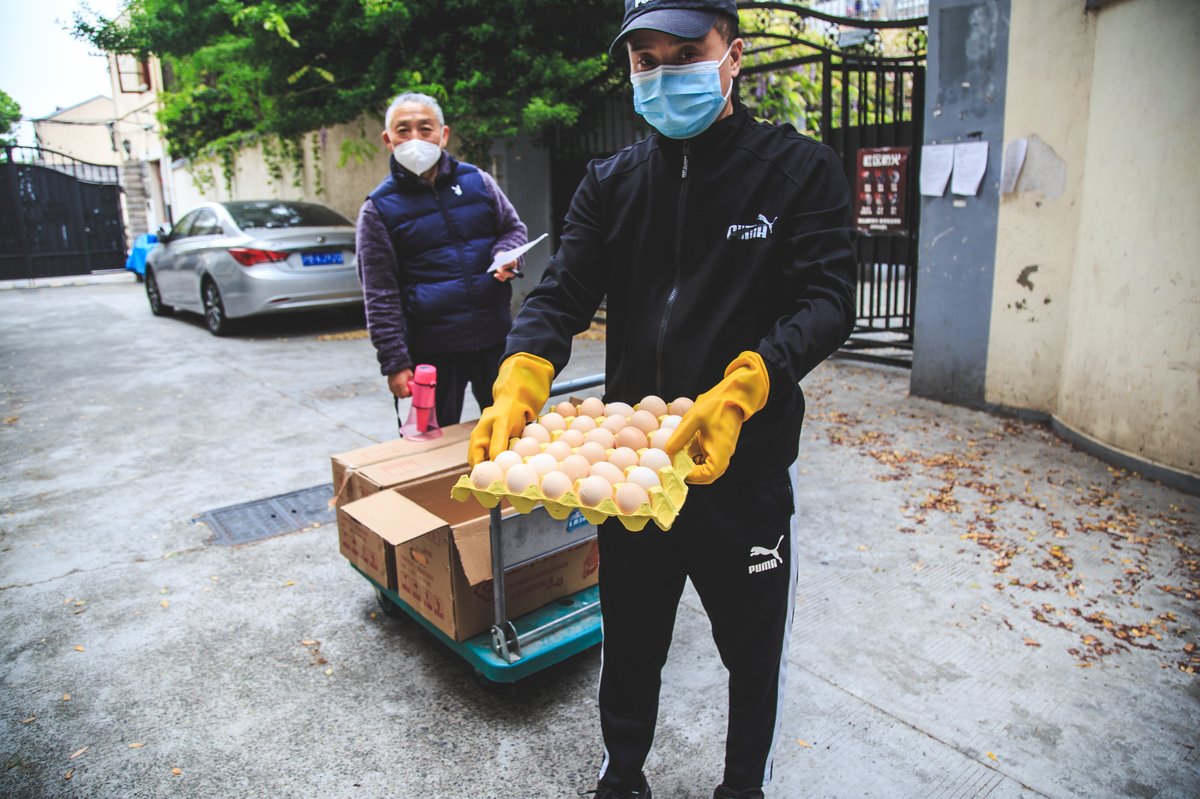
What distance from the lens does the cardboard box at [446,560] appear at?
8.82 ft

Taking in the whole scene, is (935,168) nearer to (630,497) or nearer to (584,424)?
(584,424)

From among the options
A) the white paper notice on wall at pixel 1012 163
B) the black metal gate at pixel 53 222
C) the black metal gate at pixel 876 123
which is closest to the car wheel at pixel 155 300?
the black metal gate at pixel 876 123

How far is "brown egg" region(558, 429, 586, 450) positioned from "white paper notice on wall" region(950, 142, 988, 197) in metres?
4.90

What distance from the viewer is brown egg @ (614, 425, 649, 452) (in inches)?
72.9

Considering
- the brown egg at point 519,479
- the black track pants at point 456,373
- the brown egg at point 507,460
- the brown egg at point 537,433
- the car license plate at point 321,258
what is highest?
the car license plate at point 321,258

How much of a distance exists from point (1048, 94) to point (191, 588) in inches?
228

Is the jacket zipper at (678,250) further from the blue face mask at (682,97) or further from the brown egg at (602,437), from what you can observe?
the brown egg at (602,437)

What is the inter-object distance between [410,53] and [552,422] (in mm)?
8688

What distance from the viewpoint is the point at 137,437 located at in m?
5.87

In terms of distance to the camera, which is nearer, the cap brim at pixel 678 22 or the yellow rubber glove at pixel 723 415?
the yellow rubber glove at pixel 723 415

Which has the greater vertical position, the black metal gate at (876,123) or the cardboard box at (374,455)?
the black metal gate at (876,123)

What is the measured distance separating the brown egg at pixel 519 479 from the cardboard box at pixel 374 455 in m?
1.43

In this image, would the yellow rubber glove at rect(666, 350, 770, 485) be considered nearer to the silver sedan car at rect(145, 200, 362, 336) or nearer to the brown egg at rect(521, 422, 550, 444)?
the brown egg at rect(521, 422, 550, 444)

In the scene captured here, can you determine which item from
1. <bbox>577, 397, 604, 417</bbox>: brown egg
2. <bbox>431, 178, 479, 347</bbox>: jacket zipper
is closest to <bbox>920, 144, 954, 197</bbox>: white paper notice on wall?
<bbox>431, 178, 479, 347</bbox>: jacket zipper
